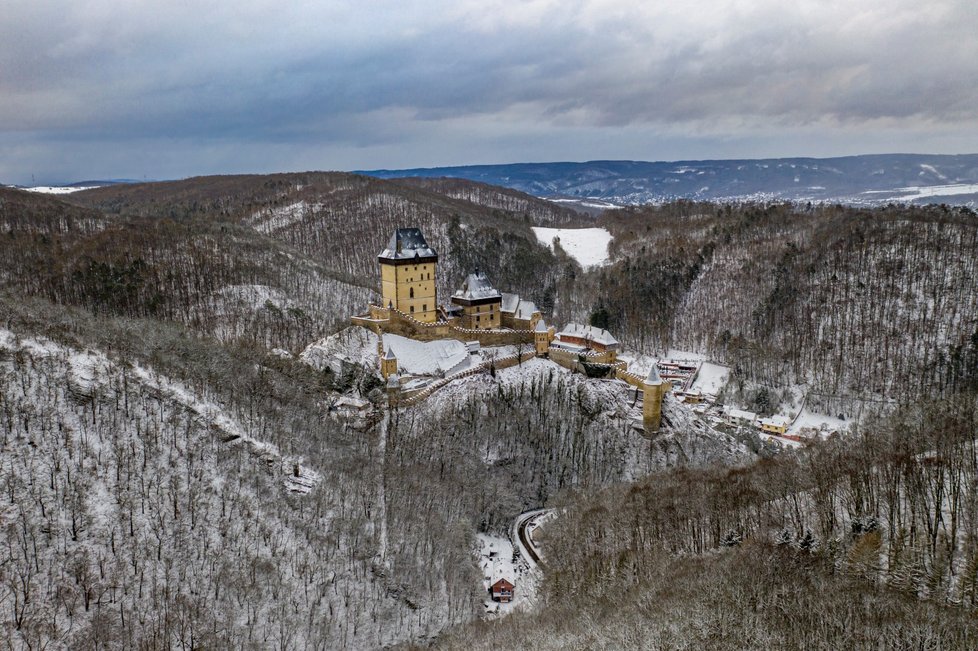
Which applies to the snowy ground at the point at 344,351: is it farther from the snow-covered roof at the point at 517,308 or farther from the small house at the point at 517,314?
the snow-covered roof at the point at 517,308

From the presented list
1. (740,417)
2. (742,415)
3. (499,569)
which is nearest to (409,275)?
(499,569)

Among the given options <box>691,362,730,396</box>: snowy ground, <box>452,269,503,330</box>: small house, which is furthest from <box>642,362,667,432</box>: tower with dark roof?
<box>691,362,730,396</box>: snowy ground

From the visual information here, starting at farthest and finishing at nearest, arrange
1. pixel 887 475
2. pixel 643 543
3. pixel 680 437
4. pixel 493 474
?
1. pixel 680 437
2. pixel 493 474
3. pixel 643 543
4. pixel 887 475

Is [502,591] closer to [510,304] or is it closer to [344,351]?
[344,351]

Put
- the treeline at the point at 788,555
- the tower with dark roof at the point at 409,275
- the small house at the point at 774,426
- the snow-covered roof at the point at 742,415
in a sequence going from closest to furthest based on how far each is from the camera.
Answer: the treeline at the point at 788,555
the tower with dark roof at the point at 409,275
the small house at the point at 774,426
the snow-covered roof at the point at 742,415

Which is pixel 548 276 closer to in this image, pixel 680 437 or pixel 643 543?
pixel 680 437

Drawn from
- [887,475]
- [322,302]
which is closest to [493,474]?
[887,475]

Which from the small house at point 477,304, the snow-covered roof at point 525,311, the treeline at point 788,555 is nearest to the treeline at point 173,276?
the small house at point 477,304

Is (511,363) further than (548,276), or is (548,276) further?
(548,276)
